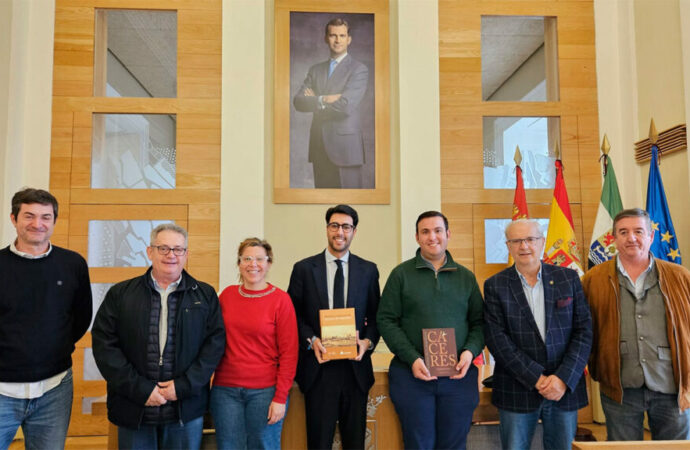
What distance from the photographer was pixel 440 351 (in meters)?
2.34

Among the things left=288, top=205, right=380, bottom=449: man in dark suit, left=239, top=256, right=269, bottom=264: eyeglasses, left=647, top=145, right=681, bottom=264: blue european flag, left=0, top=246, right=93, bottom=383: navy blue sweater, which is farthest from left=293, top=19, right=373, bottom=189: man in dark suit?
left=0, top=246, right=93, bottom=383: navy blue sweater

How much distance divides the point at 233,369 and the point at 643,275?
1.86m

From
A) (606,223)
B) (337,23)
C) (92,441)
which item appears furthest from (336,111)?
(92,441)

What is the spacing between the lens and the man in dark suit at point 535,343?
7.57 ft

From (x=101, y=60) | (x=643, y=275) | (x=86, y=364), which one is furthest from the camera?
(x=101, y=60)

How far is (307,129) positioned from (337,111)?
0.28m

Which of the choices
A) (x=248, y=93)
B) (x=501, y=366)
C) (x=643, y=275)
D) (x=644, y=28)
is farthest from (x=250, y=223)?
(x=644, y=28)

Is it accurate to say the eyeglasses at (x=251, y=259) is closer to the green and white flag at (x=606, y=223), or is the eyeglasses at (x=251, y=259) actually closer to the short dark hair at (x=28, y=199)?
the short dark hair at (x=28, y=199)

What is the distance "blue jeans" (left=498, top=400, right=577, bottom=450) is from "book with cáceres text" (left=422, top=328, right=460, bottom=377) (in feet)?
1.07

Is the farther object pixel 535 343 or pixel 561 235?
pixel 561 235

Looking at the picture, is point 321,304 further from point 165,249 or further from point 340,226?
point 165,249

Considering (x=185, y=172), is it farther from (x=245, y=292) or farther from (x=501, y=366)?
(x=501, y=366)

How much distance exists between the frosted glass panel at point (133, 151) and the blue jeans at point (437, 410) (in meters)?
2.72

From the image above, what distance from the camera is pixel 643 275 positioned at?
2453mm
